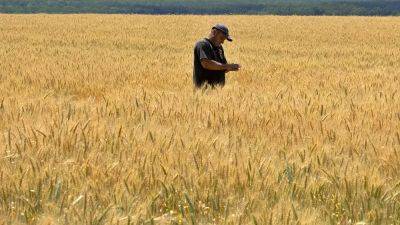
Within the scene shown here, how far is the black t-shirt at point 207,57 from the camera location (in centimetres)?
Result: 559

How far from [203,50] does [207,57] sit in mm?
86

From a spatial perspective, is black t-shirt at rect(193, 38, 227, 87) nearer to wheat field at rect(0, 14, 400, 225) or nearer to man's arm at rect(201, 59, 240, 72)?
man's arm at rect(201, 59, 240, 72)

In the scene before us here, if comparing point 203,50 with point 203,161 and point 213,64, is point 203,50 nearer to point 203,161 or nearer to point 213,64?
point 213,64

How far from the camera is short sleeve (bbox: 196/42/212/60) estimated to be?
5.53 m

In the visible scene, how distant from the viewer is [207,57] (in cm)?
559

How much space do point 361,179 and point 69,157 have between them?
1.39 meters

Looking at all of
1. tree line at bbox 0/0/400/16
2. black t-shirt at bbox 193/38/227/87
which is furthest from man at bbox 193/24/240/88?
tree line at bbox 0/0/400/16

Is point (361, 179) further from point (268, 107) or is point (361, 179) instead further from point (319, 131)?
point (268, 107)

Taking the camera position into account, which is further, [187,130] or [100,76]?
[100,76]

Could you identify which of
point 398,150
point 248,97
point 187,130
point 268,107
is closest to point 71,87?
point 248,97

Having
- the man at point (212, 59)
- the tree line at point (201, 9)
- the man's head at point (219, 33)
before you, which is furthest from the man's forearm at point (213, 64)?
the tree line at point (201, 9)

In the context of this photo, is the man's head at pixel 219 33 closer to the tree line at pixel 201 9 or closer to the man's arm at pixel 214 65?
the man's arm at pixel 214 65

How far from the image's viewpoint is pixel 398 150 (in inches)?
111

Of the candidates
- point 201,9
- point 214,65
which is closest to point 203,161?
point 214,65
